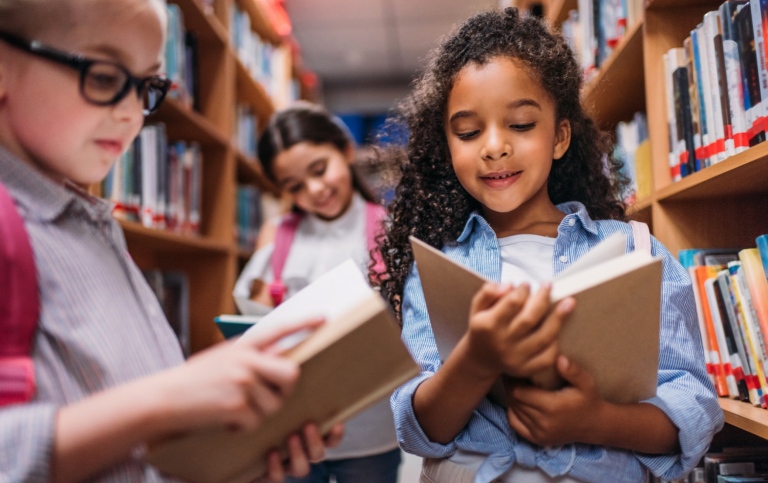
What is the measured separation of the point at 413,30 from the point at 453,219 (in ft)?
12.1

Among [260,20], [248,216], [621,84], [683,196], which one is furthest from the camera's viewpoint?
[260,20]

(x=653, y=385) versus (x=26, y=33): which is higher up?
(x=26, y=33)

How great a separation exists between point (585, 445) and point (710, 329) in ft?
1.91

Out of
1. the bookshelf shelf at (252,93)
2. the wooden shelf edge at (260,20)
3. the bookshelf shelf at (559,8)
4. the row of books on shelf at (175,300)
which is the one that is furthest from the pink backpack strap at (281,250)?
the wooden shelf edge at (260,20)

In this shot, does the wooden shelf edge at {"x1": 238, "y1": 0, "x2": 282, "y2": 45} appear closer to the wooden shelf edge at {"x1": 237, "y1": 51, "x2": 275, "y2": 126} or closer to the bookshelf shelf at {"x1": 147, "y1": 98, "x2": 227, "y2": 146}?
the wooden shelf edge at {"x1": 237, "y1": 51, "x2": 275, "y2": 126}

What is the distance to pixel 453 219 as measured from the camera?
43.4 inches

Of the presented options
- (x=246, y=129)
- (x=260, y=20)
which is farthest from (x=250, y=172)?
(x=260, y=20)

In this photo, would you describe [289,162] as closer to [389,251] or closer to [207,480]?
[389,251]

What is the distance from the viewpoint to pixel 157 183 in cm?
201

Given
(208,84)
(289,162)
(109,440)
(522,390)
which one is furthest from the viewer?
(208,84)

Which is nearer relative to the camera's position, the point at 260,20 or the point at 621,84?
the point at 621,84

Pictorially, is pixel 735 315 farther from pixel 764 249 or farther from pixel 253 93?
pixel 253 93

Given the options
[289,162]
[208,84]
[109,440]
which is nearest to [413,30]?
[208,84]

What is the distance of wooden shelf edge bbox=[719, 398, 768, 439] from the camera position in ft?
3.25
